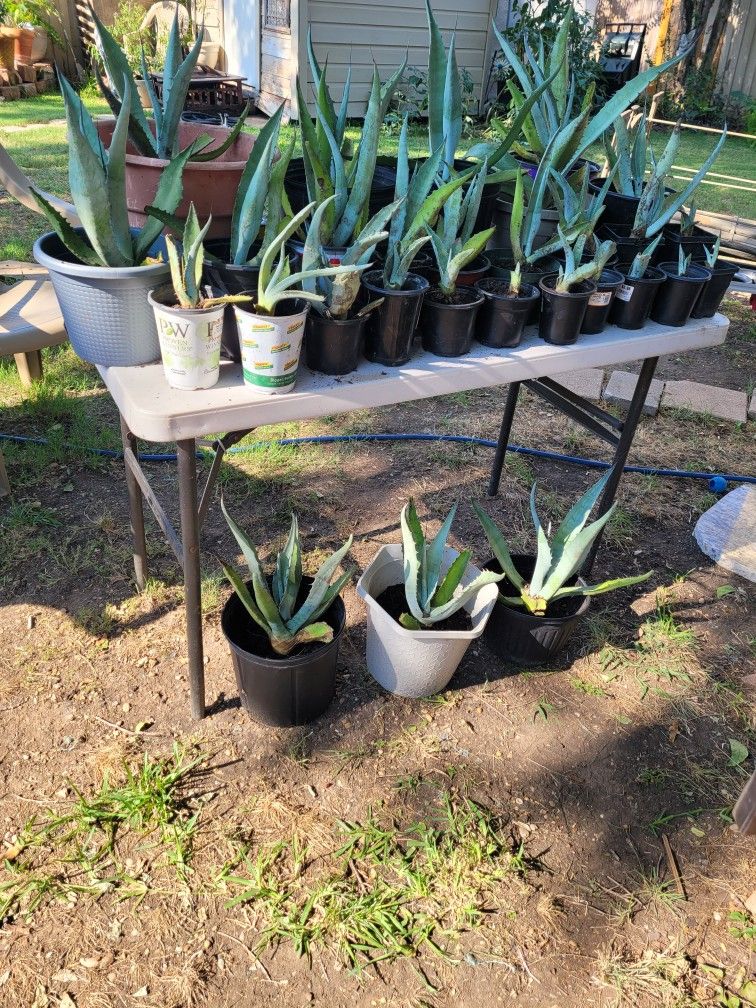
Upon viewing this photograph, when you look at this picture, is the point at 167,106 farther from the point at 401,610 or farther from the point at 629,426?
the point at 629,426

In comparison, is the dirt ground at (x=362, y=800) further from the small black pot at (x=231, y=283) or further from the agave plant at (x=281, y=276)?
the agave plant at (x=281, y=276)

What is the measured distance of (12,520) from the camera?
2484 mm

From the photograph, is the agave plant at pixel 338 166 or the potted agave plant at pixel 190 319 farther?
the agave plant at pixel 338 166

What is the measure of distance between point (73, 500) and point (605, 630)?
1.89 metres

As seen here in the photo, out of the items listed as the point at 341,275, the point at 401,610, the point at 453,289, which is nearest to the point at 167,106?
the point at 341,275

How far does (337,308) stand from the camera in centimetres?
150

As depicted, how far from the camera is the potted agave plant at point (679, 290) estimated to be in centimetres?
192

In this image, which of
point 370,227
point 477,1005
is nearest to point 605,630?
point 477,1005

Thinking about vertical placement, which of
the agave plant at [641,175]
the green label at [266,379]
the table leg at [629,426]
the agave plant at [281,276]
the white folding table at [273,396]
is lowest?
the table leg at [629,426]

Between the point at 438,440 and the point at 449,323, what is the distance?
1.56m

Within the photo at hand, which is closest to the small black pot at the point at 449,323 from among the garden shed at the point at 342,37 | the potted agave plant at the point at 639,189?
the potted agave plant at the point at 639,189

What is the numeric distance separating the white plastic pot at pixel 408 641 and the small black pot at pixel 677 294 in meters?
0.87

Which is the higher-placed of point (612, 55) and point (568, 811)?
point (612, 55)

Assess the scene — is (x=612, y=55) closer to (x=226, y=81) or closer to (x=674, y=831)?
(x=226, y=81)
